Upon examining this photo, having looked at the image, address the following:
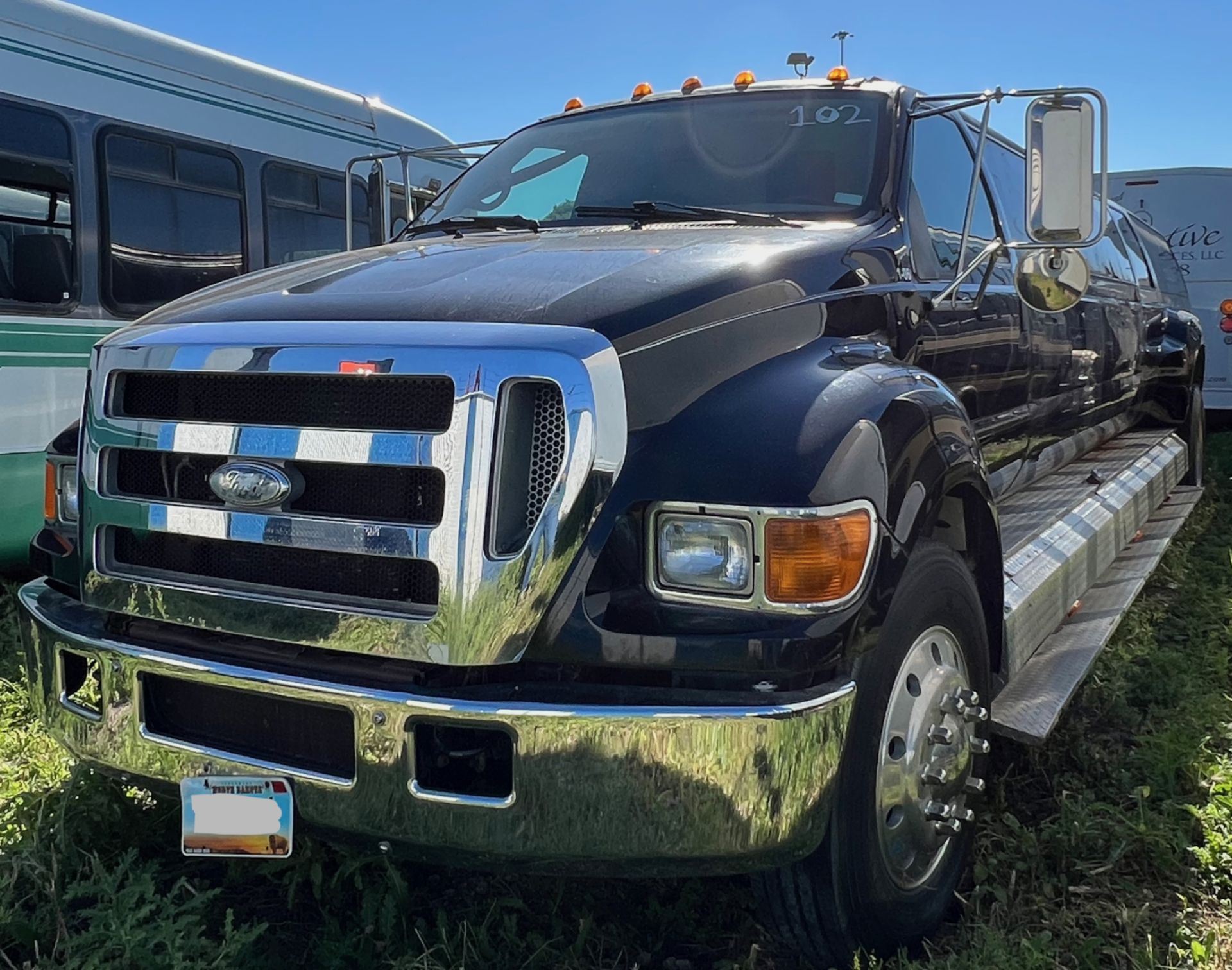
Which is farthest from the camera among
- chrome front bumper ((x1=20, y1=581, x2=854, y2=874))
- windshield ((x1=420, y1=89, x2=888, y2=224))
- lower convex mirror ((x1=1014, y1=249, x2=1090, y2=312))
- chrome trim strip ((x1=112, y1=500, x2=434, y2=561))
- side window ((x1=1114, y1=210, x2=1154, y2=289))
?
side window ((x1=1114, y1=210, x2=1154, y2=289))

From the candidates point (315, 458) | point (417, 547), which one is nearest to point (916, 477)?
point (417, 547)

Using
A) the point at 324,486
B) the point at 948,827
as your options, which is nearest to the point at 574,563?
the point at 324,486

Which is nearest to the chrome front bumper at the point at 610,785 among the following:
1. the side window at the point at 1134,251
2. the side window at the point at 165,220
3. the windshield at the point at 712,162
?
the windshield at the point at 712,162

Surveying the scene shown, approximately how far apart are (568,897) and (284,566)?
1.19 m

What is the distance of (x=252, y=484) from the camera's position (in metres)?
2.33

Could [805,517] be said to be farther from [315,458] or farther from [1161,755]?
[1161,755]

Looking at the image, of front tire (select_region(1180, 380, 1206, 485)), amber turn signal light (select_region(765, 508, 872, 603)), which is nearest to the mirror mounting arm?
amber turn signal light (select_region(765, 508, 872, 603))

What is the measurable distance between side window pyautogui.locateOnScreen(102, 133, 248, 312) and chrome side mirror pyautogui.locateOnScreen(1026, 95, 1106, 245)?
551cm

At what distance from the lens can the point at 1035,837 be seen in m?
3.09

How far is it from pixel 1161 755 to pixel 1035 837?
797 millimetres

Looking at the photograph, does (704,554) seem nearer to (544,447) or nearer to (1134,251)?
(544,447)

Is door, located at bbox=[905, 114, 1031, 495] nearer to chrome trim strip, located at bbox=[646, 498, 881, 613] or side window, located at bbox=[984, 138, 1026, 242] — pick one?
side window, located at bbox=[984, 138, 1026, 242]

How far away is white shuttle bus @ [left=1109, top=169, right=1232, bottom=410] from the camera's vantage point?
1184 centimetres

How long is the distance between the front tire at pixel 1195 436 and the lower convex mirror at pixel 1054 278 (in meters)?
5.21
